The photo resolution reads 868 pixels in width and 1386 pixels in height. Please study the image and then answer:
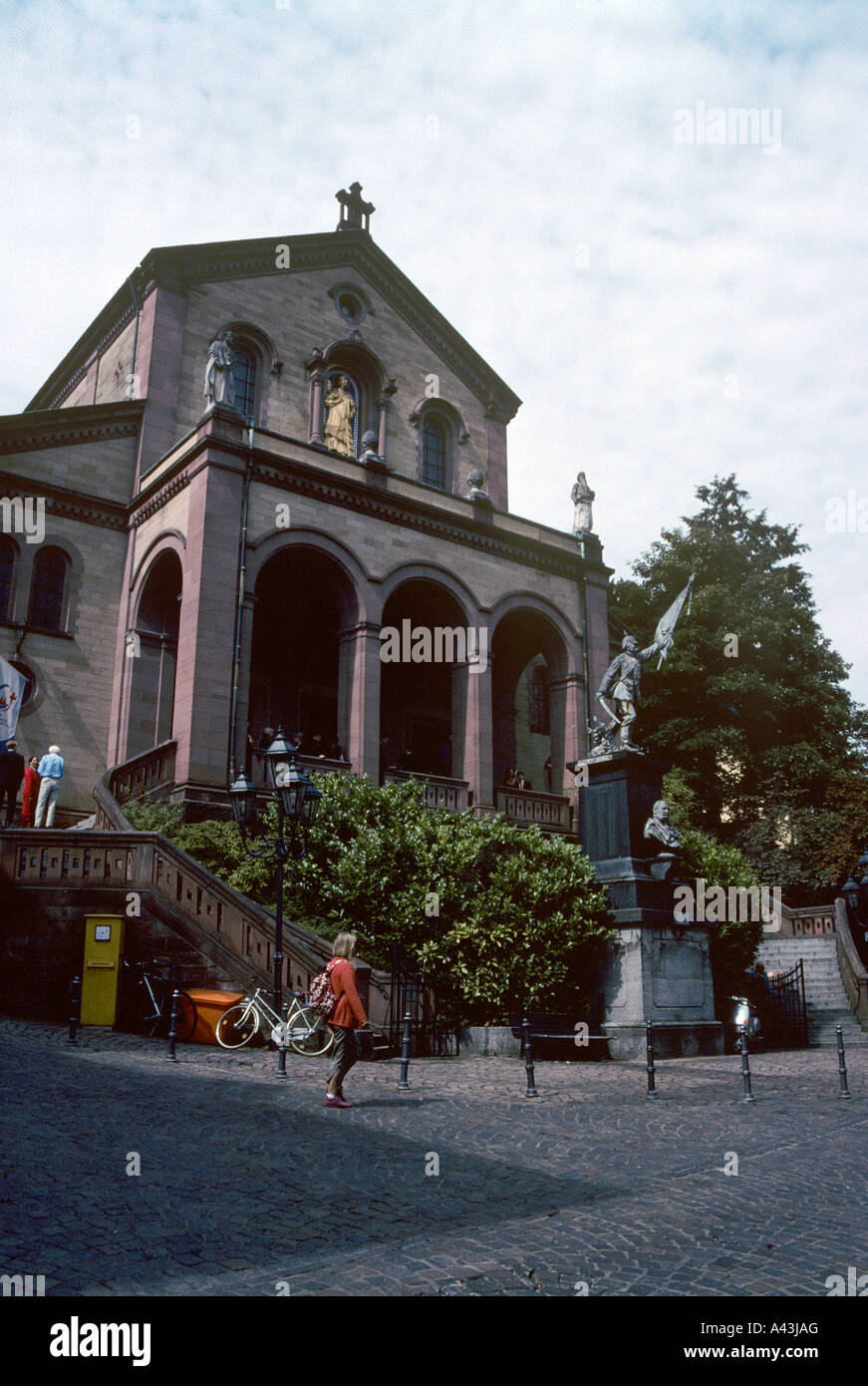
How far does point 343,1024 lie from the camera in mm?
10516

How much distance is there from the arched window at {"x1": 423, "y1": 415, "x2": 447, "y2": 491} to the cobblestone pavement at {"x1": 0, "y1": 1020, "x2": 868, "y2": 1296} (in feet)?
75.8

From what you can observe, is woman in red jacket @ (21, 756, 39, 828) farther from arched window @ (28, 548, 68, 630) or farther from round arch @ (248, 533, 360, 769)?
round arch @ (248, 533, 360, 769)

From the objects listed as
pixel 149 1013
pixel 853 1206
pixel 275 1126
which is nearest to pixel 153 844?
pixel 149 1013

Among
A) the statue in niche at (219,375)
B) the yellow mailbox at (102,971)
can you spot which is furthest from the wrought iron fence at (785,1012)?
the statue in niche at (219,375)

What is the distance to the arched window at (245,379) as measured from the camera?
94.3 feet

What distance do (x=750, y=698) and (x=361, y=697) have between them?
2046 cm

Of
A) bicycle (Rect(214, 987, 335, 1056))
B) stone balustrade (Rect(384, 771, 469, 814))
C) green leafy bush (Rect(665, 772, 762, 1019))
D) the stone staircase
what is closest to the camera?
bicycle (Rect(214, 987, 335, 1056))

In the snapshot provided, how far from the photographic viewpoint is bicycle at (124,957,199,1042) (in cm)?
1415

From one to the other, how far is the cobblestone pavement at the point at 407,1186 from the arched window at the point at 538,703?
19.8m

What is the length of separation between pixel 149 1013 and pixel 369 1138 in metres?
6.85

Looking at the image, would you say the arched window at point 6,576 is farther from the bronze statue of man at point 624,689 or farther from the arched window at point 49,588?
the bronze statue of man at point 624,689

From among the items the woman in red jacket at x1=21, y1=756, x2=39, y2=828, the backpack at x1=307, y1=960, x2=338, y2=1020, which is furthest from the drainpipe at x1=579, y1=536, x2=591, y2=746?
the backpack at x1=307, y1=960, x2=338, y2=1020
